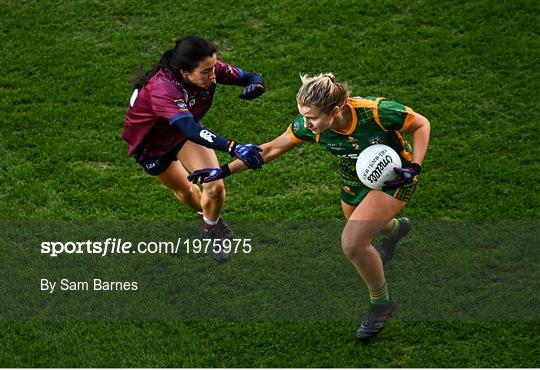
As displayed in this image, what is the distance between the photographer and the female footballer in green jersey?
6.32 meters

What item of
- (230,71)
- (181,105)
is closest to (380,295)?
(181,105)

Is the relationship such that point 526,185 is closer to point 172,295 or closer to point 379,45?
point 379,45

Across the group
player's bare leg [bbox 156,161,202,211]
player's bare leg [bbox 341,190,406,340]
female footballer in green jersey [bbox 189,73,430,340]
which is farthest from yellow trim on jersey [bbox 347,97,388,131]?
player's bare leg [bbox 156,161,202,211]

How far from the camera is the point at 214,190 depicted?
7.61 meters

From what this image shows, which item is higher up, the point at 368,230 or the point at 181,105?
the point at 181,105

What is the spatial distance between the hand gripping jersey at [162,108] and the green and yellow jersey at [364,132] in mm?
926

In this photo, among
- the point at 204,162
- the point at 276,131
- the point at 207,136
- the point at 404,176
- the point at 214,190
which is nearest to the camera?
the point at 404,176

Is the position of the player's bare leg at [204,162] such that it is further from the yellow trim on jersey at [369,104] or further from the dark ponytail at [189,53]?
the yellow trim on jersey at [369,104]

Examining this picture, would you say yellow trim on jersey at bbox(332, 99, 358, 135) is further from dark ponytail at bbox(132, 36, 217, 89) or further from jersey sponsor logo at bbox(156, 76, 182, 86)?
jersey sponsor logo at bbox(156, 76, 182, 86)

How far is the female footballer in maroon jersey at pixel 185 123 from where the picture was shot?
6949 mm

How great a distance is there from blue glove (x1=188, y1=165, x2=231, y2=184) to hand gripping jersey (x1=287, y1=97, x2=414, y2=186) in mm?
537

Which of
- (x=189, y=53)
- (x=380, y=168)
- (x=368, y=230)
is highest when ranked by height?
(x=189, y=53)

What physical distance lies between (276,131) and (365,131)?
298 cm

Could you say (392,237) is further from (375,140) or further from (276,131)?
(276,131)
